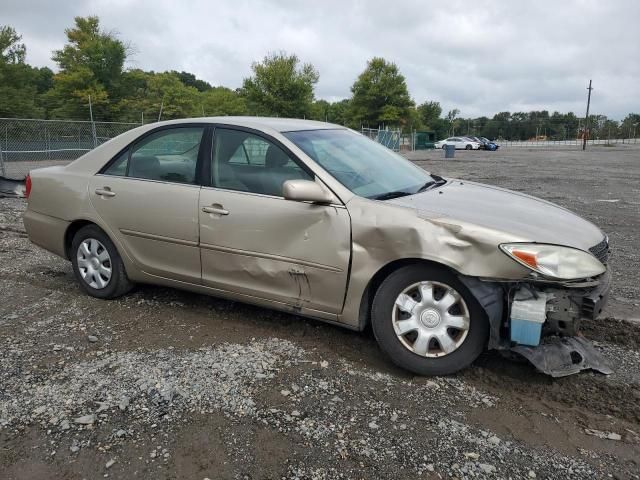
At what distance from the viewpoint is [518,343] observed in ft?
9.73

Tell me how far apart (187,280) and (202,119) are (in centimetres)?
130

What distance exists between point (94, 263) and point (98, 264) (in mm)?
45

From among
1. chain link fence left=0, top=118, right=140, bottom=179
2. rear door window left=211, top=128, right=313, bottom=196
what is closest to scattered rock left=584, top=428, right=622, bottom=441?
rear door window left=211, top=128, right=313, bottom=196

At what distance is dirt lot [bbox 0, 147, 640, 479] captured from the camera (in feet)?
8.09

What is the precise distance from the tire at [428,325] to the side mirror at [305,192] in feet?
2.20

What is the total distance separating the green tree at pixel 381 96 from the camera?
50656 millimetres

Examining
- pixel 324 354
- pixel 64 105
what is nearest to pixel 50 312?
pixel 324 354

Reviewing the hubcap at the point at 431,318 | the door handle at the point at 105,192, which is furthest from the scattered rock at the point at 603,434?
the door handle at the point at 105,192

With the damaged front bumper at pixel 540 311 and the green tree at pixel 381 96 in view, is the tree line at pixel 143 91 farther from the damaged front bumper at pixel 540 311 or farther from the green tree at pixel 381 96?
the damaged front bumper at pixel 540 311

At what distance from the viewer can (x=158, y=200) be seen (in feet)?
13.3

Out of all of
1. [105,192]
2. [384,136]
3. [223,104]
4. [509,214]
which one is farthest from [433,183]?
[223,104]

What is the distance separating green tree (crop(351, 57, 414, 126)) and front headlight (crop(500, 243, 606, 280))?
48.9m

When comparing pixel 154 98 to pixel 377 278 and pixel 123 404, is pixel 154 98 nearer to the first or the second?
pixel 377 278

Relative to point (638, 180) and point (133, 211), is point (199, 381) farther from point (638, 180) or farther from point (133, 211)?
point (638, 180)
